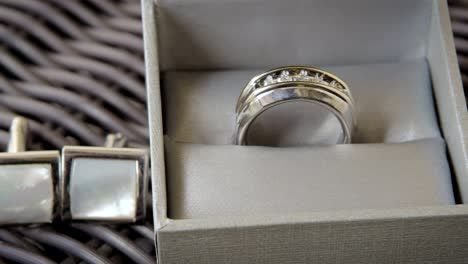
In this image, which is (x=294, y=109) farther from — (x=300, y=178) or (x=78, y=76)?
(x=78, y=76)

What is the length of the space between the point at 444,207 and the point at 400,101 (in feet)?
0.49

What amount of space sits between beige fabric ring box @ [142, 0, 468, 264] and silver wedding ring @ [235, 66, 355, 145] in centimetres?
2

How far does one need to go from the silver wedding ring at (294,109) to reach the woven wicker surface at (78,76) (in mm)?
113

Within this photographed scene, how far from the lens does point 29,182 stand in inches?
21.0

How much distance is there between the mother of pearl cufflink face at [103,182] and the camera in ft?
1.75

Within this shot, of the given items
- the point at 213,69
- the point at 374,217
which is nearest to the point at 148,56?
the point at 213,69

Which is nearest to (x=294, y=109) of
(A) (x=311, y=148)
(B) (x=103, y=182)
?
(A) (x=311, y=148)

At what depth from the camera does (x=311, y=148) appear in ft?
1.81

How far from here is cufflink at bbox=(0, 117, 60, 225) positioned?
20.9 inches

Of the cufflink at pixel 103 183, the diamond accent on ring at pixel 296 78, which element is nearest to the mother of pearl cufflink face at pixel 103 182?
the cufflink at pixel 103 183

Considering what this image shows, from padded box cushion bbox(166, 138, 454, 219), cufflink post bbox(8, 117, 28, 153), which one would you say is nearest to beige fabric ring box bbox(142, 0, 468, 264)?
padded box cushion bbox(166, 138, 454, 219)

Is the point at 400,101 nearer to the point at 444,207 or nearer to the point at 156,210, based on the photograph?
the point at 444,207

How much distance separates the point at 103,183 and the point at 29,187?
0.06 m

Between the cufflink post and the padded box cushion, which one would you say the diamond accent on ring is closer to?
the padded box cushion
